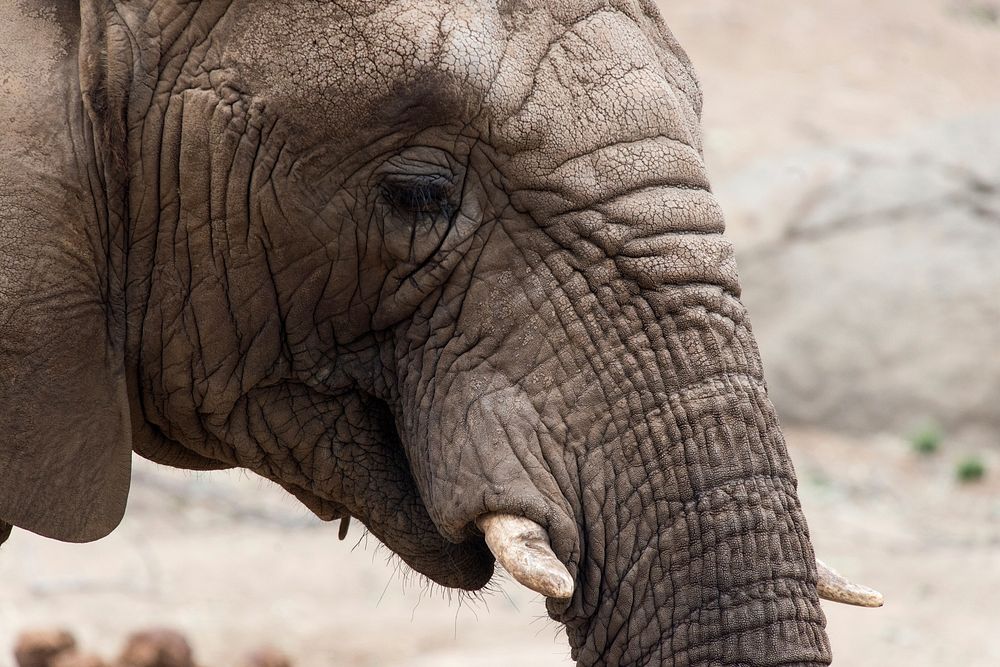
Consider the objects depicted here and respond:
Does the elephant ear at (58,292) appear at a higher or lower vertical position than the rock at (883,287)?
lower

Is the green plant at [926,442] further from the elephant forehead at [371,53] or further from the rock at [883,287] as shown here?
the elephant forehead at [371,53]

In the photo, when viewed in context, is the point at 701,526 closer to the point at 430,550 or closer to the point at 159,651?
the point at 430,550

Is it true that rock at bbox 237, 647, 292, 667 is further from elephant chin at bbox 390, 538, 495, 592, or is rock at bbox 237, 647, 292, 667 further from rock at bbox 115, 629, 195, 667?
elephant chin at bbox 390, 538, 495, 592

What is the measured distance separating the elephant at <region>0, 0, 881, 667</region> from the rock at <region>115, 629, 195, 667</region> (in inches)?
103

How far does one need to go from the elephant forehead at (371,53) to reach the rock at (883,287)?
23.7ft

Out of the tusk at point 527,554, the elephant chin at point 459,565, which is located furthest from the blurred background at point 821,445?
the tusk at point 527,554

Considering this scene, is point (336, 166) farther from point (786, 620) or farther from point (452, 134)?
point (786, 620)

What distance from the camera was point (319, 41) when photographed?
2.20 m

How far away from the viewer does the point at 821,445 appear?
8.89 meters

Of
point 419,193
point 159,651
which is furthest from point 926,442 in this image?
point 419,193

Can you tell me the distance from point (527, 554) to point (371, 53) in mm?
777

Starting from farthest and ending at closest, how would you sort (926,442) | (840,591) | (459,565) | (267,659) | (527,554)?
(926,442) → (267,659) → (459,565) → (840,591) → (527,554)

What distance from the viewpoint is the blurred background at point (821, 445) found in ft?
19.7

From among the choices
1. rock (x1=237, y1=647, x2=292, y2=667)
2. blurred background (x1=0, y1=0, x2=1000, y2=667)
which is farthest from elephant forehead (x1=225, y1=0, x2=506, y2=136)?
rock (x1=237, y1=647, x2=292, y2=667)
